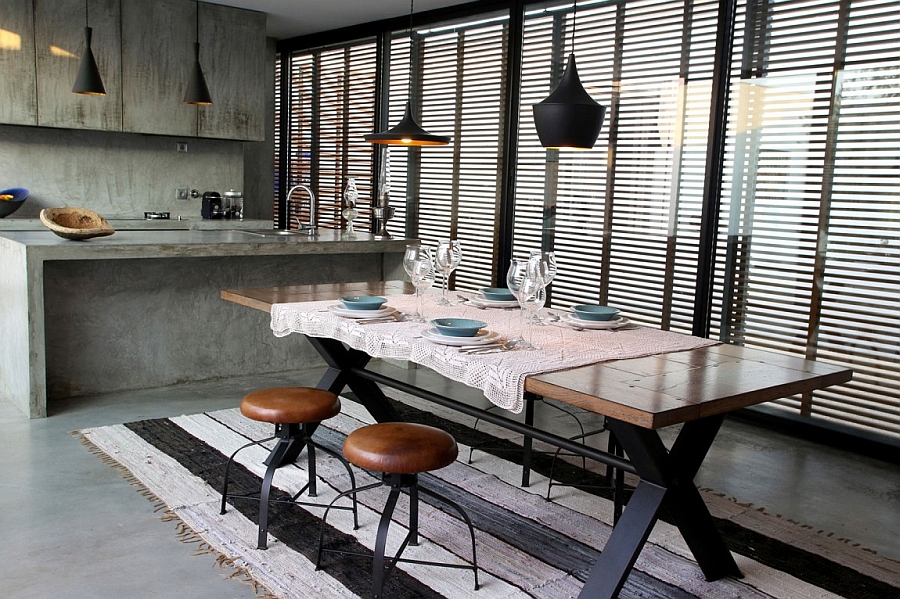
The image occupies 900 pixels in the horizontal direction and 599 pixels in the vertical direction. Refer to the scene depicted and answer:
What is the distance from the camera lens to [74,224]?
15.0ft

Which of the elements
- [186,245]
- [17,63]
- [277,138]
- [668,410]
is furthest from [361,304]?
[277,138]

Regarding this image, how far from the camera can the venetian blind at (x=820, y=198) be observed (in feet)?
13.1

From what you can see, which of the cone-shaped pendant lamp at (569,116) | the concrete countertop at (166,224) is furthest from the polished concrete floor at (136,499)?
the concrete countertop at (166,224)

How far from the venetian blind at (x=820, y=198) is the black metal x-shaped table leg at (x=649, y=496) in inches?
81.6

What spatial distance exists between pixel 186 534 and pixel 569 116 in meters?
2.00

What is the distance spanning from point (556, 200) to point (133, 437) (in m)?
3.06

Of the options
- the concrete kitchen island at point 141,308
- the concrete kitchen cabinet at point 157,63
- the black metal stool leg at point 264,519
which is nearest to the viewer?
the black metal stool leg at point 264,519

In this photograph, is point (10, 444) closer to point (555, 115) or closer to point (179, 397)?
point (179, 397)

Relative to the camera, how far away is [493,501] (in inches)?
127

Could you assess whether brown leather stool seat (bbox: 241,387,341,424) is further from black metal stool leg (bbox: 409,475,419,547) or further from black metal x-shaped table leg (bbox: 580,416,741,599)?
black metal x-shaped table leg (bbox: 580,416,741,599)

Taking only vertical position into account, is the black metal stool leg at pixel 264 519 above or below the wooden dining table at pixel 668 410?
below

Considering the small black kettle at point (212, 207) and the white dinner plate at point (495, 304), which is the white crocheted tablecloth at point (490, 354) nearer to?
the white dinner plate at point (495, 304)

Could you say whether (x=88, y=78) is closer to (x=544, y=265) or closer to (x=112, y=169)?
(x=112, y=169)

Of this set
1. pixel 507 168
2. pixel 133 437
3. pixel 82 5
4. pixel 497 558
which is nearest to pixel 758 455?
pixel 497 558
